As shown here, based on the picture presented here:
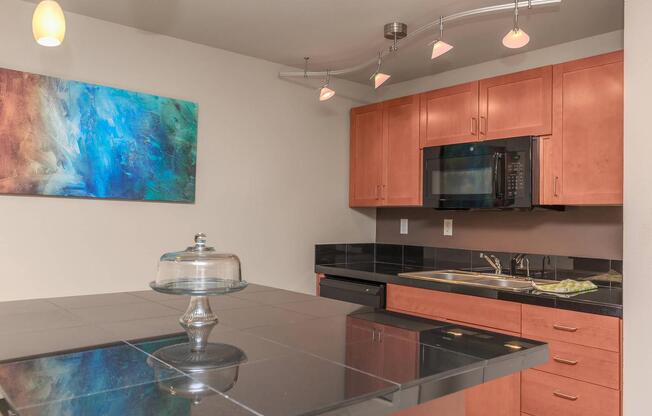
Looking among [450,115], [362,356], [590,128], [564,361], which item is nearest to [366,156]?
[450,115]

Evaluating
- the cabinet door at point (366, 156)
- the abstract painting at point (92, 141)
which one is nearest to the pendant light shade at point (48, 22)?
the abstract painting at point (92, 141)

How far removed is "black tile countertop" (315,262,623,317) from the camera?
226cm

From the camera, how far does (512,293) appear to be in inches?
100

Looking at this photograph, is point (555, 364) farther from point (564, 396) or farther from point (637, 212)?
point (637, 212)

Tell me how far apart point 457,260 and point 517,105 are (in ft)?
3.88

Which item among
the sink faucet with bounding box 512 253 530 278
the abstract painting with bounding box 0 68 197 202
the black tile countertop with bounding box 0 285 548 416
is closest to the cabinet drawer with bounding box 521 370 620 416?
the sink faucet with bounding box 512 253 530 278

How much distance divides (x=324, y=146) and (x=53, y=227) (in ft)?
6.44

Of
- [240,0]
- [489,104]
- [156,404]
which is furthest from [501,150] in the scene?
[156,404]

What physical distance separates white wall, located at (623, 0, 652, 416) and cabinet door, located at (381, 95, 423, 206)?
1377mm

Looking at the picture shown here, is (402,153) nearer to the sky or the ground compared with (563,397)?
nearer to the sky

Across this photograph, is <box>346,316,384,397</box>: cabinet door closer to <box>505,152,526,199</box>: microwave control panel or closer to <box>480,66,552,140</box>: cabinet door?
<box>505,152,526,199</box>: microwave control panel

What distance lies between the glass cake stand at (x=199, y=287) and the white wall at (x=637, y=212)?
5.98ft

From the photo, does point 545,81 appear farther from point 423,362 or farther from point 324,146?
point 423,362

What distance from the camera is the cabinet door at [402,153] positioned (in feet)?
11.5
